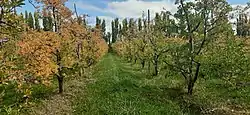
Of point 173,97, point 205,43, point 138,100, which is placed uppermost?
point 205,43

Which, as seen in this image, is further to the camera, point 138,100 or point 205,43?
point 205,43

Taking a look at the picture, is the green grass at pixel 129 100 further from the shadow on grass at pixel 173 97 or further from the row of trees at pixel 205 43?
the row of trees at pixel 205 43

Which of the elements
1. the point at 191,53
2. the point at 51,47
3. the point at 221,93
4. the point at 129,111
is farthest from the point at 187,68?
the point at 51,47

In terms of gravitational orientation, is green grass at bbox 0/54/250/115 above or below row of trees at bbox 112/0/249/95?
below

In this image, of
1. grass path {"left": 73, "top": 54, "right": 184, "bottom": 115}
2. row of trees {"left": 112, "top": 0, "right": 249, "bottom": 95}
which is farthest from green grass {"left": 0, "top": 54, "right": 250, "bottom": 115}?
row of trees {"left": 112, "top": 0, "right": 249, "bottom": 95}

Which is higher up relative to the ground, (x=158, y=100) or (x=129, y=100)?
(x=129, y=100)

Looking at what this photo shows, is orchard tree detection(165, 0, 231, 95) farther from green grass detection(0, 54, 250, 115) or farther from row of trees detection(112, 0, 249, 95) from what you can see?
green grass detection(0, 54, 250, 115)

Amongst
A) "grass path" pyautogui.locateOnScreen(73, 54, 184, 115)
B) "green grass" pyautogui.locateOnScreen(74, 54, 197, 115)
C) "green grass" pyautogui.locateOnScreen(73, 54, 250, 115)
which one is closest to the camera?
"grass path" pyautogui.locateOnScreen(73, 54, 184, 115)

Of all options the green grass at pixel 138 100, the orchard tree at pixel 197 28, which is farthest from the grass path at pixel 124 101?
the orchard tree at pixel 197 28

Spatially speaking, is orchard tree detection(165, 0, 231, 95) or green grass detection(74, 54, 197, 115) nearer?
green grass detection(74, 54, 197, 115)

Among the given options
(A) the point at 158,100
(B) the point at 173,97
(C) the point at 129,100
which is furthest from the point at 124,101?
(B) the point at 173,97

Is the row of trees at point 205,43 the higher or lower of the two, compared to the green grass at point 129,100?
higher

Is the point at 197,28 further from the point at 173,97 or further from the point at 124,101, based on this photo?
the point at 124,101

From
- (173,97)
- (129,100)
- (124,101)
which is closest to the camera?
(124,101)
